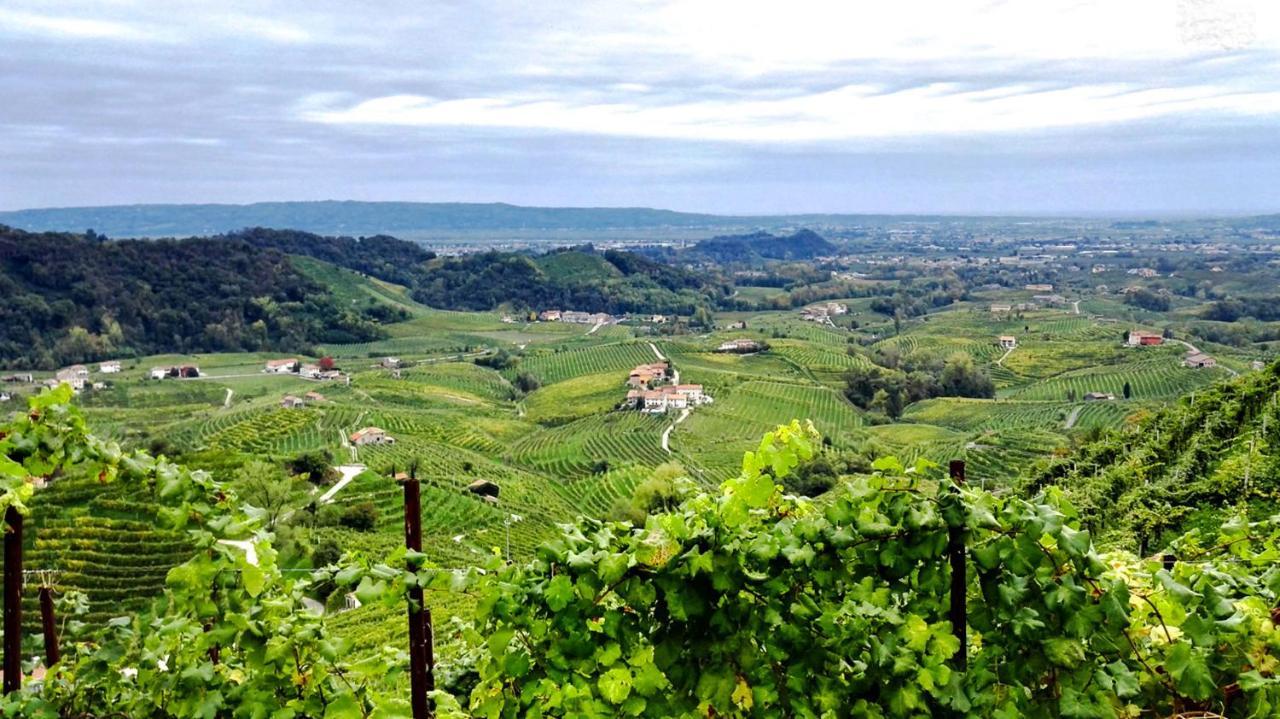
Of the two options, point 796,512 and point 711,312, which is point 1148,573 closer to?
point 796,512

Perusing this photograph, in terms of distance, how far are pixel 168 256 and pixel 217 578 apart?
129m

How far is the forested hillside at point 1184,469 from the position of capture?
11.9 metres

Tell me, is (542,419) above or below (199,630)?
below

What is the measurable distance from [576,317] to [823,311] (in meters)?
35.0

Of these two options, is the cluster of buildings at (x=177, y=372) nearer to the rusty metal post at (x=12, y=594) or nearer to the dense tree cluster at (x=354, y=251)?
the dense tree cluster at (x=354, y=251)

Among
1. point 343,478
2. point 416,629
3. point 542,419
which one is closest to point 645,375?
point 542,419

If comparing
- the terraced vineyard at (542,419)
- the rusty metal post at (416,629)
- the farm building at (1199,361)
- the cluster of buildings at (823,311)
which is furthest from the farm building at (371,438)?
the cluster of buildings at (823,311)

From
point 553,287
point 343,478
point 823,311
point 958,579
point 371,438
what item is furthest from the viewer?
point 553,287

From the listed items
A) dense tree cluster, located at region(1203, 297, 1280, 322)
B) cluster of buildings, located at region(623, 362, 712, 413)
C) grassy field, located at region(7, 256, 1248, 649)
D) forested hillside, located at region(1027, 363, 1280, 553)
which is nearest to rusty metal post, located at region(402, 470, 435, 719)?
forested hillside, located at region(1027, 363, 1280, 553)

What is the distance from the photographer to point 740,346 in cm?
8781

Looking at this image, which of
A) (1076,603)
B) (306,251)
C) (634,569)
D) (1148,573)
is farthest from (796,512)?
(306,251)

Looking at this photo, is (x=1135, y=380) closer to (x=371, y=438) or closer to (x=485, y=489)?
(x=485, y=489)

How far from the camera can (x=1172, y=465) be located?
1677 centimetres

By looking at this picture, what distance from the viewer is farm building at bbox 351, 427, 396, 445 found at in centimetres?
4919
